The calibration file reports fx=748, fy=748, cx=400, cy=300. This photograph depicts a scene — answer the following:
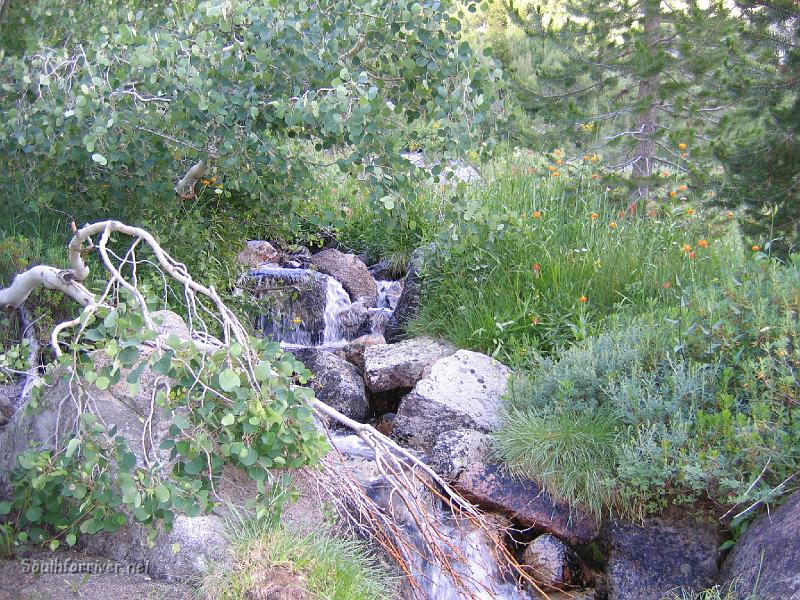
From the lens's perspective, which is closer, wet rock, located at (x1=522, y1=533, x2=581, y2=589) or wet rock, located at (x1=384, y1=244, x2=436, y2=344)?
wet rock, located at (x1=522, y1=533, x2=581, y2=589)

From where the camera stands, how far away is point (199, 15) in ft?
15.2

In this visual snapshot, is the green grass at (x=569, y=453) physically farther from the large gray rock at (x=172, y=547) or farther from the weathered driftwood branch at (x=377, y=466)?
the large gray rock at (x=172, y=547)

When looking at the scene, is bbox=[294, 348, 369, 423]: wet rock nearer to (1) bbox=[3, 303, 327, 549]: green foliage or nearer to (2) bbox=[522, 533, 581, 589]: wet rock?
(2) bbox=[522, 533, 581, 589]: wet rock

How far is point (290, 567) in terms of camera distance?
3.21 meters

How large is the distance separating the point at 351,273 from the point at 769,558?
5.32 m

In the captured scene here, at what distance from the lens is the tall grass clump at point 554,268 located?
557 centimetres

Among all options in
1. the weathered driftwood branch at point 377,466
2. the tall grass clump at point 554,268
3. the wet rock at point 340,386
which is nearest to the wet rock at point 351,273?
the tall grass clump at point 554,268

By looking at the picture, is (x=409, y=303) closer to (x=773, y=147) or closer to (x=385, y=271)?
(x=385, y=271)

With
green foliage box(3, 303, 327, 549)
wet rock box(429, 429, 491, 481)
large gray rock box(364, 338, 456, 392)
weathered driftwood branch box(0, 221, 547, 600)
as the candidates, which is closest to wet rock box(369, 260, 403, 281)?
large gray rock box(364, 338, 456, 392)

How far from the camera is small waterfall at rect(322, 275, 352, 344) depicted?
7531 millimetres

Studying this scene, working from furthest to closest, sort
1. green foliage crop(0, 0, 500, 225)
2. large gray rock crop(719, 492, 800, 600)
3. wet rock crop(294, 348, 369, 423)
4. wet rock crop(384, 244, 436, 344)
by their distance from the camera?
wet rock crop(384, 244, 436, 344), wet rock crop(294, 348, 369, 423), green foliage crop(0, 0, 500, 225), large gray rock crop(719, 492, 800, 600)

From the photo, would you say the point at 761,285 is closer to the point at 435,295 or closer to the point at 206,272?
the point at 435,295

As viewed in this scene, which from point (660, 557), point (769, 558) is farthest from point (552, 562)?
point (769, 558)

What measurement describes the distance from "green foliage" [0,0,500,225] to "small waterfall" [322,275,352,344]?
8.40 ft
